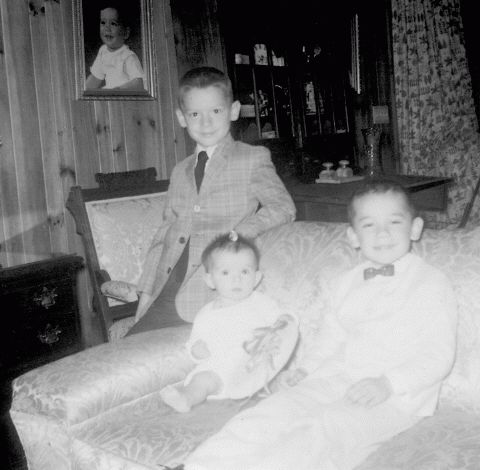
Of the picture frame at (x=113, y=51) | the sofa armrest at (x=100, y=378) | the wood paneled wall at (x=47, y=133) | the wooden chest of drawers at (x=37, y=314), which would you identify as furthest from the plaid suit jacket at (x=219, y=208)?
the picture frame at (x=113, y=51)

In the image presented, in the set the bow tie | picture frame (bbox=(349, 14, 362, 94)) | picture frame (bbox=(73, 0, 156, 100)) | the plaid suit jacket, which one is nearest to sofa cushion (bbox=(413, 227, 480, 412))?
the bow tie

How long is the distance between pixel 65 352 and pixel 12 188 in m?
0.89

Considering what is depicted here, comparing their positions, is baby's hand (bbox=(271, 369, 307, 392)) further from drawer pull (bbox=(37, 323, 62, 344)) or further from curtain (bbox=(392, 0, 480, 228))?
curtain (bbox=(392, 0, 480, 228))

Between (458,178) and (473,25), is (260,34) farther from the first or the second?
(473,25)

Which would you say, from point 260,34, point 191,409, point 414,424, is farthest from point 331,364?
point 260,34

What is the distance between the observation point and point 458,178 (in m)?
5.02

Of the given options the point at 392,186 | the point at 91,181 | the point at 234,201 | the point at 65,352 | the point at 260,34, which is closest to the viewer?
the point at 392,186

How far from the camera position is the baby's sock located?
1.64m

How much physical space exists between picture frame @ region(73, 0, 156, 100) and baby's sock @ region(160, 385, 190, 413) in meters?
2.03

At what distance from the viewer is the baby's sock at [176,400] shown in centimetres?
164

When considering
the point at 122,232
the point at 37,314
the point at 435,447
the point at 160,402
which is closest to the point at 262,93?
the point at 122,232

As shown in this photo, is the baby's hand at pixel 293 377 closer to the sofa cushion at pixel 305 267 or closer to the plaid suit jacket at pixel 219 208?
the sofa cushion at pixel 305 267

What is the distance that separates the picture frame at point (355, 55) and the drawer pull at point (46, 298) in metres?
3.46

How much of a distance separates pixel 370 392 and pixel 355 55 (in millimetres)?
4246
